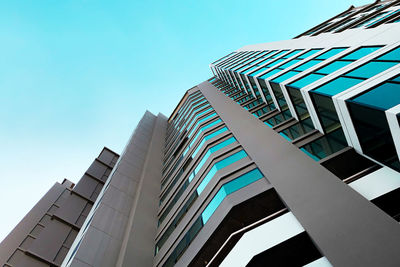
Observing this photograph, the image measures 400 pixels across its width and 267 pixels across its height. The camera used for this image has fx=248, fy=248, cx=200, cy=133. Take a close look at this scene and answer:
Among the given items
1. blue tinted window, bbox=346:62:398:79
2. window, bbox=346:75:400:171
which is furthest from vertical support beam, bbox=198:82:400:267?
blue tinted window, bbox=346:62:398:79

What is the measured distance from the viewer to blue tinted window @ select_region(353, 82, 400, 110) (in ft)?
26.8

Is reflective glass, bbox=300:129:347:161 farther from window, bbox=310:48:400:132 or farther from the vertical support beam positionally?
the vertical support beam

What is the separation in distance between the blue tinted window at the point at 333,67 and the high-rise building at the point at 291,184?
0.34 ft

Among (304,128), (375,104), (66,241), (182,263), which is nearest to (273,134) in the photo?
(304,128)

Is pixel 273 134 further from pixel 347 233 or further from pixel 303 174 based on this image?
pixel 347 233

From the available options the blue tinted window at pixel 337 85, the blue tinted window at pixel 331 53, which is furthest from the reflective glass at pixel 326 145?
the blue tinted window at pixel 331 53

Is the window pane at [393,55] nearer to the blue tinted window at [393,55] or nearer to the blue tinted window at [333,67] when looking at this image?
the blue tinted window at [393,55]

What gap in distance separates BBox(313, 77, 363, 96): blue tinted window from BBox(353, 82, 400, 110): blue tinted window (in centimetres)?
133

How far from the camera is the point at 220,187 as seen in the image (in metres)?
13.1

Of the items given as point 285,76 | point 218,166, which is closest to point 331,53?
point 285,76

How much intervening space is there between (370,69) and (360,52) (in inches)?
112

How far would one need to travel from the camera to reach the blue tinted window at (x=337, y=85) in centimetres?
1066

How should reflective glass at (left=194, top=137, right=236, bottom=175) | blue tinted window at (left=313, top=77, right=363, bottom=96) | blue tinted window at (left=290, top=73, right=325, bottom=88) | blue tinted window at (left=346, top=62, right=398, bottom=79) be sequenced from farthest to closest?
reflective glass at (left=194, top=137, right=236, bottom=175) → blue tinted window at (left=290, top=73, right=325, bottom=88) → blue tinted window at (left=313, top=77, right=363, bottom=96) → blue tinted window at (left=346, top=62, right=398, bottom=79)

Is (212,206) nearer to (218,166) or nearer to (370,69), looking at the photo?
(218,166)
